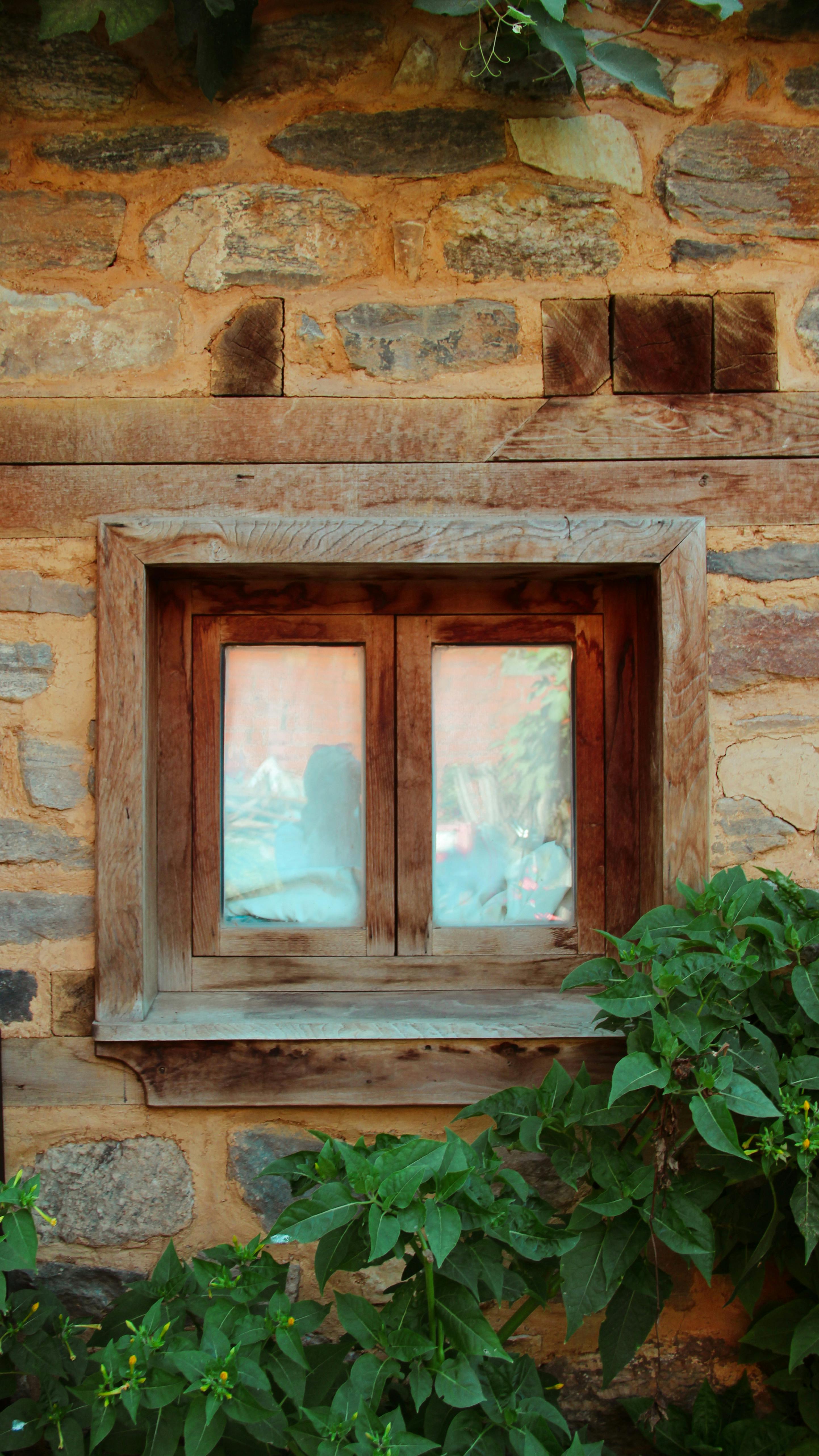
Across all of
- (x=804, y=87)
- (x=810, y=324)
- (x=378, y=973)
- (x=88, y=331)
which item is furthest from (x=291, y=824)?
(x=804, y=87)

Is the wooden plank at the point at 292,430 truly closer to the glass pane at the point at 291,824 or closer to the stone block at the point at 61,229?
the stone block at the point at 61,229

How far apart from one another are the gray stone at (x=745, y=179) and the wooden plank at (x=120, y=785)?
1.30m

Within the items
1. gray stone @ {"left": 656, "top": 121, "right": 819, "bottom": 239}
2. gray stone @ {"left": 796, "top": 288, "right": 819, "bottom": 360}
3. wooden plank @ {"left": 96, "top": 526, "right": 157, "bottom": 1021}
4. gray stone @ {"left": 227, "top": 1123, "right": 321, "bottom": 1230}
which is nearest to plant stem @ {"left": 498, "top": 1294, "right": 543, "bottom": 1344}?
gray stone @ {"left": 227, "top": 1123, "right": 321, "bottom": 1230}

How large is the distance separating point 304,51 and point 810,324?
3.69ft

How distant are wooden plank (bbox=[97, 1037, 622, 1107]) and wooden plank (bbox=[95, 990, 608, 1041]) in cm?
3

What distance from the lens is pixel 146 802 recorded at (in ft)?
6.12

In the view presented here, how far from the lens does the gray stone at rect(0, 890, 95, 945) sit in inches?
72.1

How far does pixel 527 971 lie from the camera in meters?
2.01

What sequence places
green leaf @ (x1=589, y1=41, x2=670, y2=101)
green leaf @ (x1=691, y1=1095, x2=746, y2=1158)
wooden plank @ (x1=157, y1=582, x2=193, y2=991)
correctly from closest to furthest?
green leaf @ (x1=691, y1=1095, x2=746, y2=1158), green leaf @ (x1=589, y1=41, x2=670, y2=101), wooden plank @ (x1=157, y1=582, x2=193, y2=991)

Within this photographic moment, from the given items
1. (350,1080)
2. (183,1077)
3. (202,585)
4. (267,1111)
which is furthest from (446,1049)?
(202,585)

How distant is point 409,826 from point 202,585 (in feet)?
2.26

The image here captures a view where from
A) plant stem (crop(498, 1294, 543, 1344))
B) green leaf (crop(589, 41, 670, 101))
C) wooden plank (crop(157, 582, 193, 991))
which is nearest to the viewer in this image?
plant stem (crop(498, 1294, 543, 1344))

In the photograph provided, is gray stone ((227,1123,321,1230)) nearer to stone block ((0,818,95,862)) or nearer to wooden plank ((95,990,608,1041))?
wooden plank ((95,990,608,1041))

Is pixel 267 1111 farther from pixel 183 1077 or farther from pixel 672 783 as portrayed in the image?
pixel 672 783
